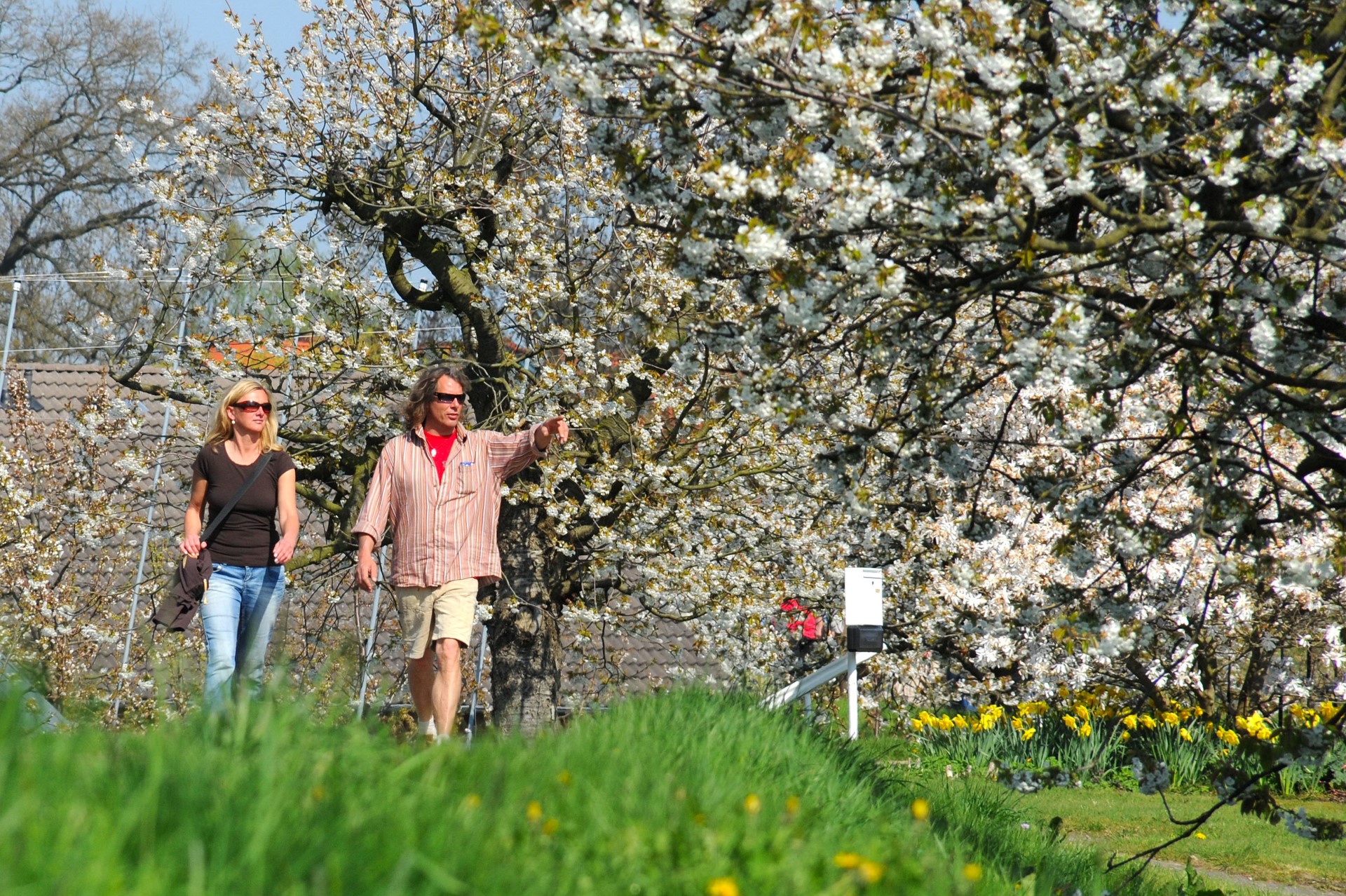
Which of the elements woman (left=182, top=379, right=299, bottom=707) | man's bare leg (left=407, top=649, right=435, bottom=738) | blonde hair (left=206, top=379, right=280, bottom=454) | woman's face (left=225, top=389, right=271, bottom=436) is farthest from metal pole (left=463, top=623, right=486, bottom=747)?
woman's face (left=225, top=389, right=271, bottom=436)

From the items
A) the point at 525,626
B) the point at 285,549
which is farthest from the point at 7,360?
the point at 285,549

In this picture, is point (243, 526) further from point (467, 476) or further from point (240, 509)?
point (467, 476)

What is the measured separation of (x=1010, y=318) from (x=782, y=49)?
5.50 ft

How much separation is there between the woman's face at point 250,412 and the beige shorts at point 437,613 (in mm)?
1040

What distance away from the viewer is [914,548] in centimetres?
1029

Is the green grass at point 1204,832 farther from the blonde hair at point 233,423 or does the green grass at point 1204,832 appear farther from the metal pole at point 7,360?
the metal pole at point 7,360

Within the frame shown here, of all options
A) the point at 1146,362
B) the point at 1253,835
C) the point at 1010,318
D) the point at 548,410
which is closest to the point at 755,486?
the point at 548,410

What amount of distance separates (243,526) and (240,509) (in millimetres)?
78

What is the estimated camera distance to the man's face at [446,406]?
5.79 metres

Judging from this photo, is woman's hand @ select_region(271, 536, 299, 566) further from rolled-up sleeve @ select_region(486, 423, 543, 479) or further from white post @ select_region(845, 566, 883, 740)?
white post @ select_region(845, 566, 883, 740)

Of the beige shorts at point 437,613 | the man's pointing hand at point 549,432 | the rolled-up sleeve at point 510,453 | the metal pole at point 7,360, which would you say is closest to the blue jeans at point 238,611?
the beige shorts at point 437,613

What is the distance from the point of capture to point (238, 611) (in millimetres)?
5648

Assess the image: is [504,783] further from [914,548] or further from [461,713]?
[461,713]

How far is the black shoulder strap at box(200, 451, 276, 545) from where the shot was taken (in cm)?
558
